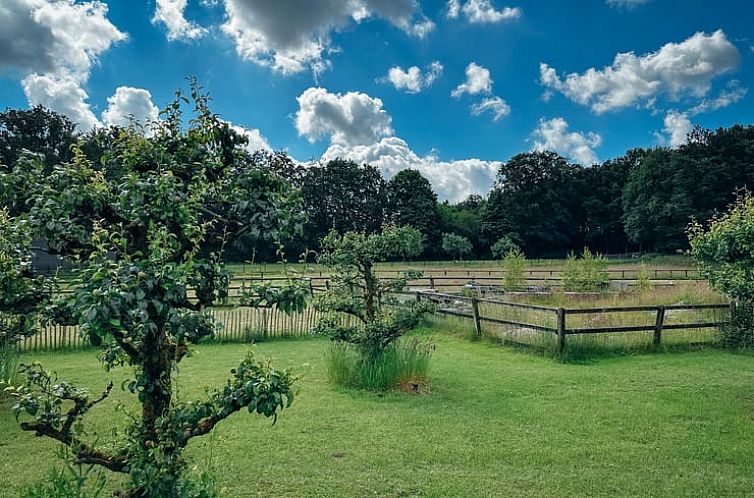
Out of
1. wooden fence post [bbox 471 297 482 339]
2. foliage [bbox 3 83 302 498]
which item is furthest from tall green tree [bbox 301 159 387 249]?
foliage [bbox 3 83 302 498]

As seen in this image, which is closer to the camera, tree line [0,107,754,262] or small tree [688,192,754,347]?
small tree [688,192,754,347]

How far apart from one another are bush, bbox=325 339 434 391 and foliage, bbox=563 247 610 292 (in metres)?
14.2

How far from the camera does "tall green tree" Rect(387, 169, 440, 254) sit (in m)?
60.8

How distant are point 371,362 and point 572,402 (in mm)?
2982

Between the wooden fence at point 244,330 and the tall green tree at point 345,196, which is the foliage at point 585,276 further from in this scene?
the tall green tree at point 345,196

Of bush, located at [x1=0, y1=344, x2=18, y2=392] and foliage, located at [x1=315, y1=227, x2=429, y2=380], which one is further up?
foliage, located at [x1=315, y1=227, x2=429, y2=380]

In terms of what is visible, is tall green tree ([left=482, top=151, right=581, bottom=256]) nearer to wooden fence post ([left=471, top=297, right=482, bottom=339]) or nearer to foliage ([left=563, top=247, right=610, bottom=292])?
foliage ([left=563, top=247, right=610, bottom=292])

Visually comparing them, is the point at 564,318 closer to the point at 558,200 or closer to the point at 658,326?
the point at 658,326

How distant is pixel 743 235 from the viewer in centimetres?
658

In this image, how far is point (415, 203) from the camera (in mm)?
62844

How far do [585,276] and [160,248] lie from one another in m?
20.3

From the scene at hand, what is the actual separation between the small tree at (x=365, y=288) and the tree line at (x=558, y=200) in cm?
4111

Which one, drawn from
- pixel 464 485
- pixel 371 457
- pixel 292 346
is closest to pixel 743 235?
pixel 464 485

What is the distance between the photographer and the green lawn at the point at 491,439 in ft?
14.0
